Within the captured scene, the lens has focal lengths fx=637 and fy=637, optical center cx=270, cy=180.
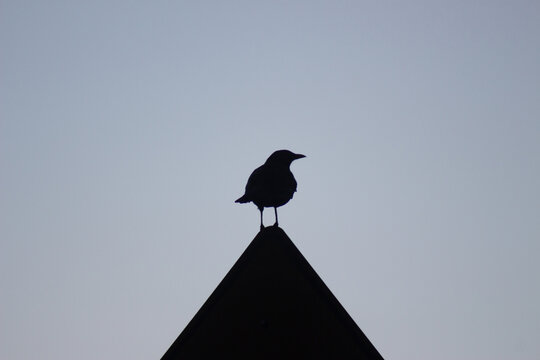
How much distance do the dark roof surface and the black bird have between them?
1910 millimetres

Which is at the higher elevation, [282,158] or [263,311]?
[282,158]

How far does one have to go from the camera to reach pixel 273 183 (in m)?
7.34

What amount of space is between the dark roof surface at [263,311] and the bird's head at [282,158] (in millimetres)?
2460

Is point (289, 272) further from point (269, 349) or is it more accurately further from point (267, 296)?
point (269, 349)

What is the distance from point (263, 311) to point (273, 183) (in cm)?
236

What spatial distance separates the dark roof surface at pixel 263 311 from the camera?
5.04 metres

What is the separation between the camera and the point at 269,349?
5117mm

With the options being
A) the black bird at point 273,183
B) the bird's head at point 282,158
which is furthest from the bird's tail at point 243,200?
the bird's head at point 282,158

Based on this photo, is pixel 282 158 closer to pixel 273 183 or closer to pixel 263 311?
pixel 273 183

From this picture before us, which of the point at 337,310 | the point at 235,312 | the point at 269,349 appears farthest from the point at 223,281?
the point at 337,310

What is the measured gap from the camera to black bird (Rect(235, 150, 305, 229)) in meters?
7.26

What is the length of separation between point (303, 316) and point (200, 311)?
2.88 ft

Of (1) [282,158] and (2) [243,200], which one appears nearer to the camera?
(1) [282,158]

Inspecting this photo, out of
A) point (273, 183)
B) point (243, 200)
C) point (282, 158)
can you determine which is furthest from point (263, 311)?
point (282, 158)
